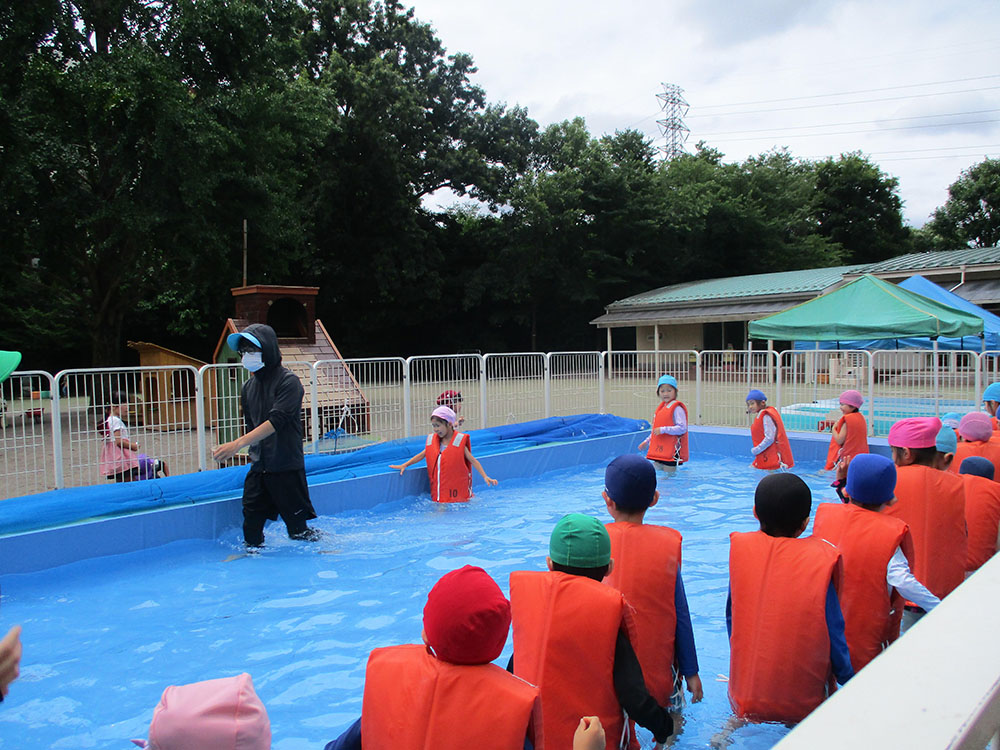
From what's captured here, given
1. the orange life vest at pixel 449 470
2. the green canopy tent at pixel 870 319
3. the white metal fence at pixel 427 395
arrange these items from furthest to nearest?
the green canopy tent at pixel 870 319
the orange life vest at pixel 449 470
the white metal fence at pixel 427 395

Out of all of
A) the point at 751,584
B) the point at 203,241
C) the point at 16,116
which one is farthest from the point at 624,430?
the point at 16,116

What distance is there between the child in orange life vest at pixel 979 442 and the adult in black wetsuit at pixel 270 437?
5519 mm

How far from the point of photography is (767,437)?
964 centimetres

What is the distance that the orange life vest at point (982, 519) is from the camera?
4562 mm

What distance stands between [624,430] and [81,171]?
51.8ft

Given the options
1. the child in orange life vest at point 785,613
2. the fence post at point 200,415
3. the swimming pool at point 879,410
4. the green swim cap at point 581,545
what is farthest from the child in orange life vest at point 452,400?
the green swim cap at point 581,545

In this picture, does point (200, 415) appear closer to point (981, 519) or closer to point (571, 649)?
point (571, 649)

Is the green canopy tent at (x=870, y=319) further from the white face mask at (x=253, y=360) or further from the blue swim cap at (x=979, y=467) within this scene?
the white face mask at (x=253, y=360)

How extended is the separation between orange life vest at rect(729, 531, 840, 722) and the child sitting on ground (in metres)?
2.10

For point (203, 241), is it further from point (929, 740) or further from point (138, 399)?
point (929, 740)

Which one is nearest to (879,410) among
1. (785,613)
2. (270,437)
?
(270,437)

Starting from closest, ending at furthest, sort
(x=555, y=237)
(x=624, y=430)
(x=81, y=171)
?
(x=624, y=430) → (x=81, y=171) → (x=555, y=237)

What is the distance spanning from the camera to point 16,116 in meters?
15.5

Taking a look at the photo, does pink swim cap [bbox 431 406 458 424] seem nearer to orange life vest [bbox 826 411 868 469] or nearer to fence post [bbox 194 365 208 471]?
fence post [bbox 194 365 208 471]
